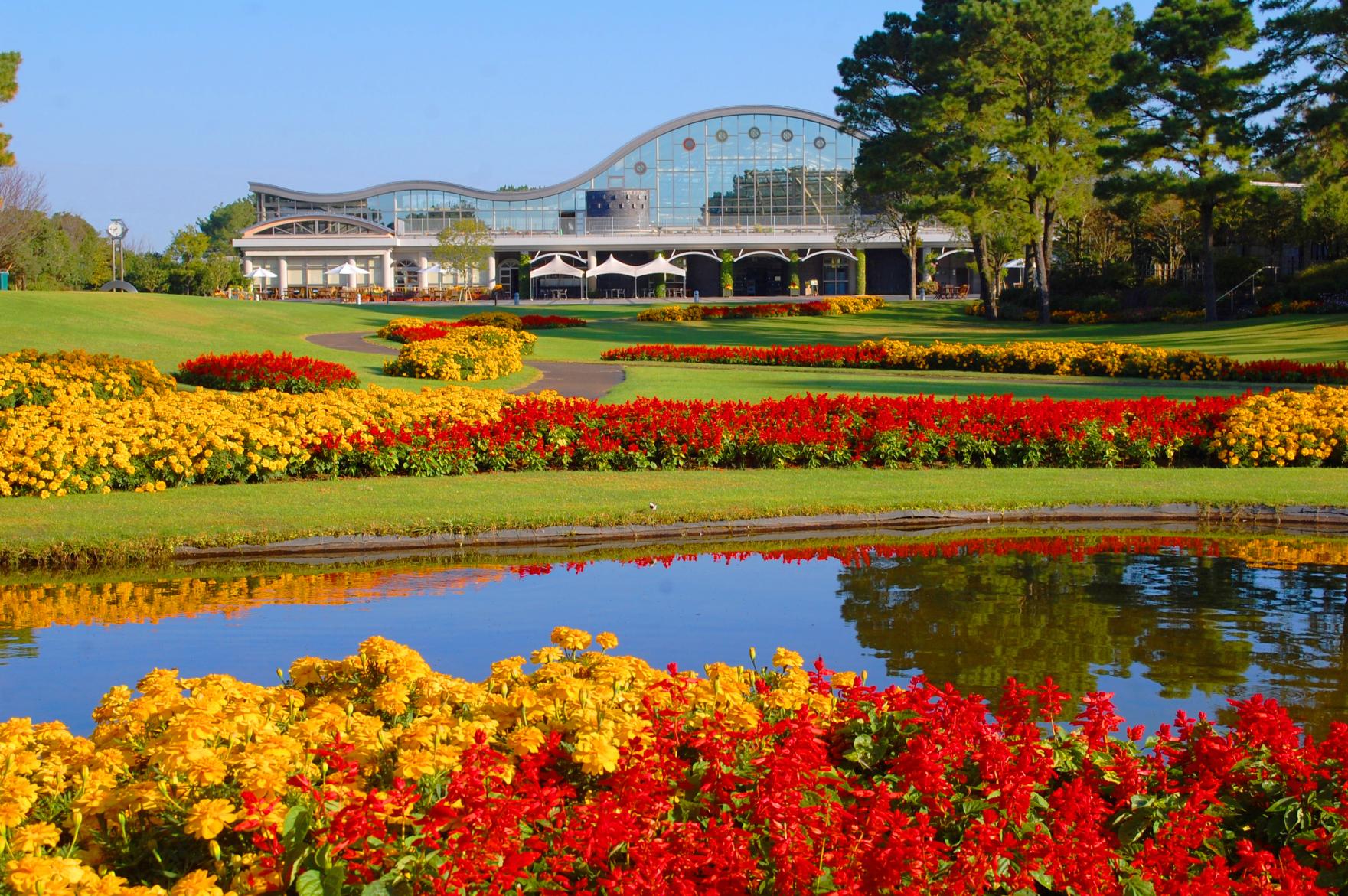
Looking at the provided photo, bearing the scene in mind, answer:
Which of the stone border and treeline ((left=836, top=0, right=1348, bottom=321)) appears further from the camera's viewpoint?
treeline ((left=836, top=0, right=1348, bottom=321))

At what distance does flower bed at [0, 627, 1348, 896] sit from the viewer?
3.38 m

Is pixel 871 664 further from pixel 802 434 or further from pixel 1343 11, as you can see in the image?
pixel 1343 11

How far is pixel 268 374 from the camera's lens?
68.6 feet

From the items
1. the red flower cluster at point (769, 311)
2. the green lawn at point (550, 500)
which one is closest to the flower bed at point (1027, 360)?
the green lawn at point (550, 500)

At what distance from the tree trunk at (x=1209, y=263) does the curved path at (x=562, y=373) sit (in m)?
22.1

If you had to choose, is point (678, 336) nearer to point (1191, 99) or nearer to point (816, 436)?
point (1191, 99)

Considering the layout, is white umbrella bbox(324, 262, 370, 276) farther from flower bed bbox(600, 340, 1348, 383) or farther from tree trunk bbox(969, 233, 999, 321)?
flower bed bbox(600, 340, 1348, 383)

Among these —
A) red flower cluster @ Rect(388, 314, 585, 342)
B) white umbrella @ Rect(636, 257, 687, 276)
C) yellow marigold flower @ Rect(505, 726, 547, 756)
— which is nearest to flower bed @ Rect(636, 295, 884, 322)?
red flower cluster @ Rect(388, 314, 585, 342)

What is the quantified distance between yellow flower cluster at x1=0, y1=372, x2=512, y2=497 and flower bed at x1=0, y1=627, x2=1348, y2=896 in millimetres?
8255

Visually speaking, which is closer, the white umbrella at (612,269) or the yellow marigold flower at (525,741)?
the yellow marigold flower at (525,741)

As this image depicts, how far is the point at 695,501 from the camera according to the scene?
1149 centimetres

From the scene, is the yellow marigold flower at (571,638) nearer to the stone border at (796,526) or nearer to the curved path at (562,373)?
the stone border at (796,526)

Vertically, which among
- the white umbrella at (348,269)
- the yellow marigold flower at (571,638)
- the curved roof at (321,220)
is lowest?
the yellow marigold flower at (571,638)

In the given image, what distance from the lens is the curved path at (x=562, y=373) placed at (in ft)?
75.5
